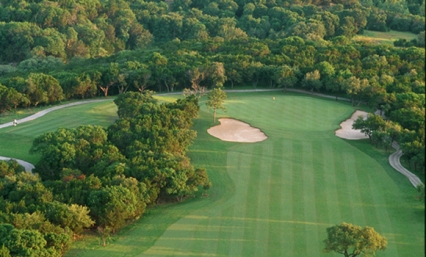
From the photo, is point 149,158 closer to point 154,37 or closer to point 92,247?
point 92,247

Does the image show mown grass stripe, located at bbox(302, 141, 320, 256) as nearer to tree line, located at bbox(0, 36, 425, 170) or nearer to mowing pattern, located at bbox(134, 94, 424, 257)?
mowing pattern, located at bbox(134, 94, 424, 257)

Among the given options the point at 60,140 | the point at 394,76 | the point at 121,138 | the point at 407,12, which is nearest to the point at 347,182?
the point at 121,138

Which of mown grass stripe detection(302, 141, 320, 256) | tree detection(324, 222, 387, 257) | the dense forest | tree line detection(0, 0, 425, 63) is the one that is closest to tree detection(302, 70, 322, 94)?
the dense forest

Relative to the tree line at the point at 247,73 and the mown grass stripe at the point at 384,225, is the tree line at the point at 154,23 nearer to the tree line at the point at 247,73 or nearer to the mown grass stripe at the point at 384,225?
the tree line at the point at 247,73

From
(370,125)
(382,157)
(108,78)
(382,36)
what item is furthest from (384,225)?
Result: (382,36)

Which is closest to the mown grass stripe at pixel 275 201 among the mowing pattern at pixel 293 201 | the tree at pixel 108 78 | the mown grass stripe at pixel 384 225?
the mowing pattern at pixel 293 201

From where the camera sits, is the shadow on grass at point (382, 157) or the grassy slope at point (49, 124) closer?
the shadow on grass at point (382, 157)
